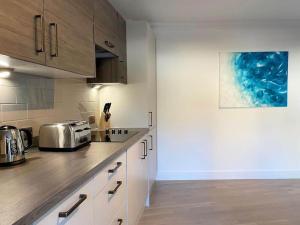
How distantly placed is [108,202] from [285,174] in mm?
3599

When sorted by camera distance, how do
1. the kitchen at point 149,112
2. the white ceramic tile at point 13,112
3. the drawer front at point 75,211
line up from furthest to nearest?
the white ceramic tile at point 13,112 < the kitchen at point 149,112 < the drawer front at point 75,211

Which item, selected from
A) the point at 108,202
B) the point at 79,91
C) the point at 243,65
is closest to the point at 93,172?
the point at 108,202

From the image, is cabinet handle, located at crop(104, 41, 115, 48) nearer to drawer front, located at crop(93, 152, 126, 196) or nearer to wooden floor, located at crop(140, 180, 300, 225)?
drawer front, located at crop(93, 152, 126, 196)

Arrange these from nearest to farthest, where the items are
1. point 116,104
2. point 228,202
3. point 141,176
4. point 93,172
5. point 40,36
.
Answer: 1. point 93,172
2. point 40,36
3. point 141,176
4. point 228,202
5. point 116,104

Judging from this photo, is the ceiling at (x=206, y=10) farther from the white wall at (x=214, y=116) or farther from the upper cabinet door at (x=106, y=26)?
the white wall at (x=214, y=116)

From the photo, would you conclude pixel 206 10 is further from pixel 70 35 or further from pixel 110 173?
pixel 110 173

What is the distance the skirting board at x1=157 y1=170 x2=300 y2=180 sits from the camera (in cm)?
463

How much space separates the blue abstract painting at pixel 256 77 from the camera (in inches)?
179

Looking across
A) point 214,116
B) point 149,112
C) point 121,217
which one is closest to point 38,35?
point 121,217

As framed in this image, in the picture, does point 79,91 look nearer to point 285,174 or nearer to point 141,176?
point 141,176

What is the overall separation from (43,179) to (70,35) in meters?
1.06

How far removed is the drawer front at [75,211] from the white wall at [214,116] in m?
3.21

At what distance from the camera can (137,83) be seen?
12.5 feet

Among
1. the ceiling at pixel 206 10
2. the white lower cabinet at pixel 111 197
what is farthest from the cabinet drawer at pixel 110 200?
the ceiling at pixel 206 10
